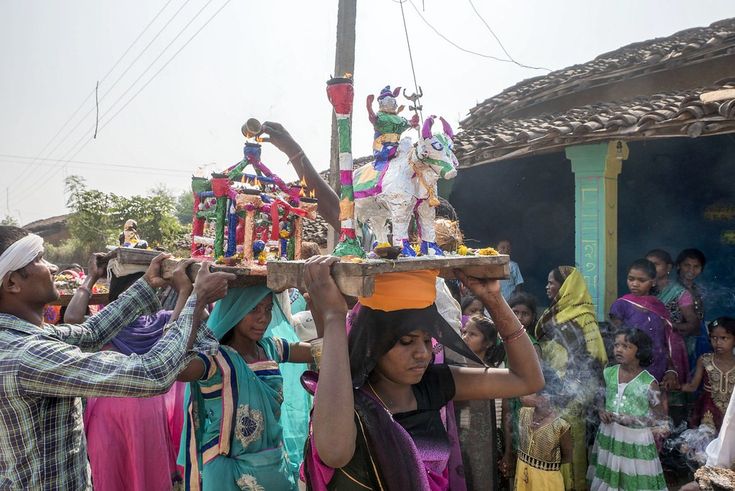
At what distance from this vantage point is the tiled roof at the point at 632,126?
554cm

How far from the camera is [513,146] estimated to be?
24.5 feet

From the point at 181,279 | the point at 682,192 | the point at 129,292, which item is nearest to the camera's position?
the point at 181,279

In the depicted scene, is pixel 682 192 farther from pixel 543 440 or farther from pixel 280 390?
pixel 280 390

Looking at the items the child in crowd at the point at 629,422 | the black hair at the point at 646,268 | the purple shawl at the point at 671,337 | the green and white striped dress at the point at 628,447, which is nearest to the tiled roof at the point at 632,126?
the black hair at the point at 646,268

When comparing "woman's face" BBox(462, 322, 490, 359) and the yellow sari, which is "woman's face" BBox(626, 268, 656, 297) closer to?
the yellow sari

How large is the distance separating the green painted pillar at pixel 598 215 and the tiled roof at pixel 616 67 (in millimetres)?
3357

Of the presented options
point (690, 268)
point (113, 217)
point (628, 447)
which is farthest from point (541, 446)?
point (113, 217)

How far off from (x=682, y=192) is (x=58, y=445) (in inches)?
404

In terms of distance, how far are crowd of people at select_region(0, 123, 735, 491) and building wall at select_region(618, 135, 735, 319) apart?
5.92 meters

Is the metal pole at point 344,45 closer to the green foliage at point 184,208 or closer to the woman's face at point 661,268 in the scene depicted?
the woman's face at point 661,268

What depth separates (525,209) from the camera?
37.7 feet

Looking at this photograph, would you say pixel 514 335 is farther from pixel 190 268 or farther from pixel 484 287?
pixel 190 268

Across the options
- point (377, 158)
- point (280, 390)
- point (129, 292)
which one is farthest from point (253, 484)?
point (377, 158)

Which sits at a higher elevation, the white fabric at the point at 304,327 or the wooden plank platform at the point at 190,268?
the wooden plank platform at the point at 190,268
